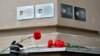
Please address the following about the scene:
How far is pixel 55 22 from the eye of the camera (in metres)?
7.86

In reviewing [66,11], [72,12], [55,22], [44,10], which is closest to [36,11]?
[44,10]

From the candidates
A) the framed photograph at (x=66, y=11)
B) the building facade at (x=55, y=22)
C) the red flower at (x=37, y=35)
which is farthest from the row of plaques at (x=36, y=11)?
the red flower at (x=37, y=35)

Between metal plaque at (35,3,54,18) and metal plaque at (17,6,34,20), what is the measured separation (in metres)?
0.12

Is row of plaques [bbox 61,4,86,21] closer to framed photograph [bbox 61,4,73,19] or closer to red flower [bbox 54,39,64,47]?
framed photograph [bbox 61,4,73,19]

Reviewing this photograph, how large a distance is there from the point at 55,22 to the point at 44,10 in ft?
1.21

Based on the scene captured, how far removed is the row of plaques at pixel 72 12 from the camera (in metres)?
8.02

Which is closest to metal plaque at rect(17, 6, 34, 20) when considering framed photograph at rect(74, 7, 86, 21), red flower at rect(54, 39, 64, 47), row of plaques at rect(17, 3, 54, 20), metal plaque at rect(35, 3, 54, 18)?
row of plaques at rect(17, 3, 54, 20)

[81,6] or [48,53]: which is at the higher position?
[81,6]

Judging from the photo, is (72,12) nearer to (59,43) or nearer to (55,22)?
(55,22)

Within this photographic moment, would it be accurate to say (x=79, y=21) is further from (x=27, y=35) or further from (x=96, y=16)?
(x=27, y=35)

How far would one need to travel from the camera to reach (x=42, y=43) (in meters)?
7.97

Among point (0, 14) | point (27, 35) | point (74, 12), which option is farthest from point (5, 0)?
point (74, 12)

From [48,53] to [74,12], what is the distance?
1.14 metres

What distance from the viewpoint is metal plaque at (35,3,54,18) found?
7.94 metres
